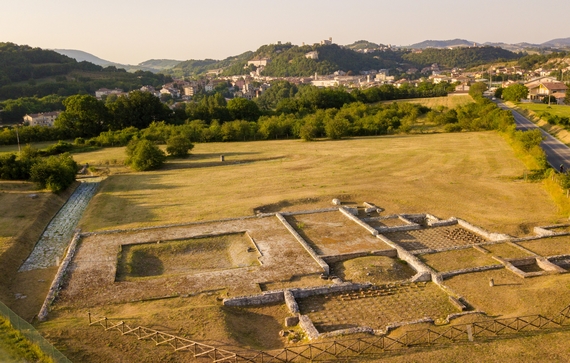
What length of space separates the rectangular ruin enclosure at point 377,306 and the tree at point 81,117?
58.9 m

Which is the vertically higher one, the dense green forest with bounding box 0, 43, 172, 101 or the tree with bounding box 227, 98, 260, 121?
the dense green forest with bounding box 0, 43, 172, 101

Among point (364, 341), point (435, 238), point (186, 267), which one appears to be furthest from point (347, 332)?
point (435, 238)

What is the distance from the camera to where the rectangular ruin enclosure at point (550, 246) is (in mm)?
22109

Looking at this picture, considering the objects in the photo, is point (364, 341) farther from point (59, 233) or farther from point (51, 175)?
point (51, 175)

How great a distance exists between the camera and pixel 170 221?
2864 cm

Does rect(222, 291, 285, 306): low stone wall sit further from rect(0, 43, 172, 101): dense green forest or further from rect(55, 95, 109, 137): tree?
rect(0, 43, 172, 101): dense green forest

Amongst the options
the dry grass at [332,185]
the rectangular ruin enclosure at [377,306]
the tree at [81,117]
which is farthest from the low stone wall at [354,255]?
the tree at [81,117]

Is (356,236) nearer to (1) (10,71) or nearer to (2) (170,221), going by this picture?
(2) (170,221)

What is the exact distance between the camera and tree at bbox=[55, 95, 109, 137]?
65750 millimetres

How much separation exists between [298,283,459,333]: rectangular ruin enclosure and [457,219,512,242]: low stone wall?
24.6ft

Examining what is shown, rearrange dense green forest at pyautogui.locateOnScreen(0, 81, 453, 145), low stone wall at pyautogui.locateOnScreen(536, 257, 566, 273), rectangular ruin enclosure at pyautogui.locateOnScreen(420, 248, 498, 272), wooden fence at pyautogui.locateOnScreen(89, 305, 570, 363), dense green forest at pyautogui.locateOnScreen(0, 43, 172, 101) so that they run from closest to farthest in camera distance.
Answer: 1. wooden fence at pyautogui.locateOnScreen(89, 305, 570, 363)
2. low stone wall at pyautogui.locateOnScreen(536, 257, 566, 273)
3. rectangular ruin enclosure at pyautogui.locateOnScreen(420, 248, 498, 272)
4. dense green forest at pyautogui.locateOnScreen(0, 81, 453, 145)
5. dense green forest at pyautogui.locateOnScreen(0, 43, 172, 101)

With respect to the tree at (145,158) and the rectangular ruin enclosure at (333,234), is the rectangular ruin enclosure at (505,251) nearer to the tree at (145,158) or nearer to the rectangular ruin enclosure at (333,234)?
the rectangular ruin enclosure at (333,234)

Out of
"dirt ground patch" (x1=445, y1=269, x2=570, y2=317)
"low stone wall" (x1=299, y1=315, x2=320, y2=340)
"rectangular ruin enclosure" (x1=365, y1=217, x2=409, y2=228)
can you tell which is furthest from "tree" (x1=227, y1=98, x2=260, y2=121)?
"low stone wall" (x1=299, y1=315, x2=320, y2=340)

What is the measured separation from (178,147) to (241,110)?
27.9m
